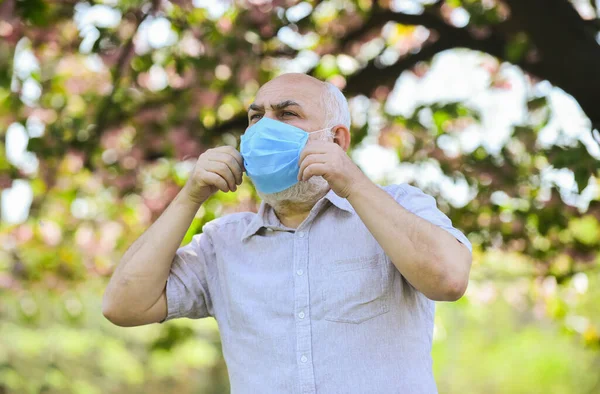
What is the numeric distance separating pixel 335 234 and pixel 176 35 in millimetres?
2827

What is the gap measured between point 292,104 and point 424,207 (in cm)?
48

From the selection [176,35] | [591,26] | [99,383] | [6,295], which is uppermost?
[591,26]

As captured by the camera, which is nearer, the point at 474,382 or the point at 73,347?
the point at 73,347

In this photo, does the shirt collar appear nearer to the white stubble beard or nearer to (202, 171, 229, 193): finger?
the white stubble beard

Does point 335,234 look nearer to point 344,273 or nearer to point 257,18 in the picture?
point 344,273

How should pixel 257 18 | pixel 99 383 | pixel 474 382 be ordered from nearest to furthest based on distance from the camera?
1. pixel 257 18
2. pixel 99 383
3. pixel 474 382

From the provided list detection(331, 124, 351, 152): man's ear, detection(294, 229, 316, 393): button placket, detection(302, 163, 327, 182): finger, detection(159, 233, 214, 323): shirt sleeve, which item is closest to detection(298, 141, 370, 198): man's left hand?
detection(302, 163, 327, 182): finger

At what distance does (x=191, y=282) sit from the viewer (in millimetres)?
2203

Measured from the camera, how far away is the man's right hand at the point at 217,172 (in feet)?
6.62

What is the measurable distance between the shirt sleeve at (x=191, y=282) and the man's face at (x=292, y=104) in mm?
415

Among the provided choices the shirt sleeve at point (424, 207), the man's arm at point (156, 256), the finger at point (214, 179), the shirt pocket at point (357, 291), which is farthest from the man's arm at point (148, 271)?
the shirt sleeve at point (424, 207)

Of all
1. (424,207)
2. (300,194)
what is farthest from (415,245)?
(300,194)

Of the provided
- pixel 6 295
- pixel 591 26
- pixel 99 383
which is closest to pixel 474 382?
pixel 99 383

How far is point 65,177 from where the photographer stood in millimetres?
5691
